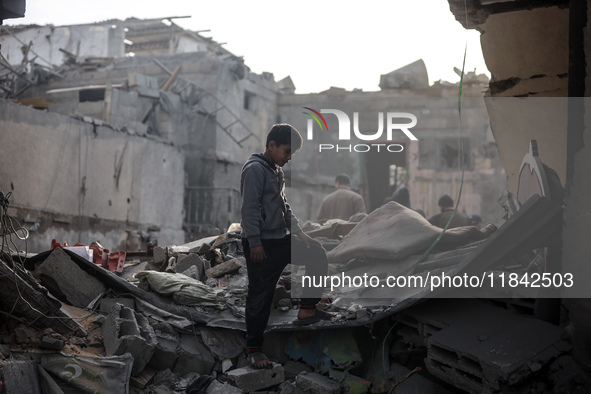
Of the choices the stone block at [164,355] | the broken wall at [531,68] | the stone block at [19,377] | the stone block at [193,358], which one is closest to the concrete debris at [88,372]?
the stone block at [19,377]

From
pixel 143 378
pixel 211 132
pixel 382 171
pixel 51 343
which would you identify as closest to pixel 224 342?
pixel 143 378

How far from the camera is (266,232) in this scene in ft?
14.1

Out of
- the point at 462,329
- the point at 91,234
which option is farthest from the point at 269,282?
the point at 91,234

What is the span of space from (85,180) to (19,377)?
10.8 metres

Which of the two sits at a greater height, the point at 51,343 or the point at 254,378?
the point at 51,343

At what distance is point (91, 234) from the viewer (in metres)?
13.7

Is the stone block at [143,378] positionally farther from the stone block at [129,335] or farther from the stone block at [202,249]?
the stone block at [202,249]

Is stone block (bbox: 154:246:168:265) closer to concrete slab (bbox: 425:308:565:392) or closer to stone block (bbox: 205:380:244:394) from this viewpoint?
stone block (bbox: 205:380:244:394)

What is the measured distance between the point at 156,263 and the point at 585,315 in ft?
13.2

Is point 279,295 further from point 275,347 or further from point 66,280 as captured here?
point 66,280

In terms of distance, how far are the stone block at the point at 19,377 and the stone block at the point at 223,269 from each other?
2158 millimetres

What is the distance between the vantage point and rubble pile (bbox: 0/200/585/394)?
3604 mm

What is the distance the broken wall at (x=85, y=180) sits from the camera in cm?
1192

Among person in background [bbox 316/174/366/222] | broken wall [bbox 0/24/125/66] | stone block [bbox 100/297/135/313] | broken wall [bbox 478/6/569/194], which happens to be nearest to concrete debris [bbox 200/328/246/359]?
stone block [bbox 100/297/135/313]
